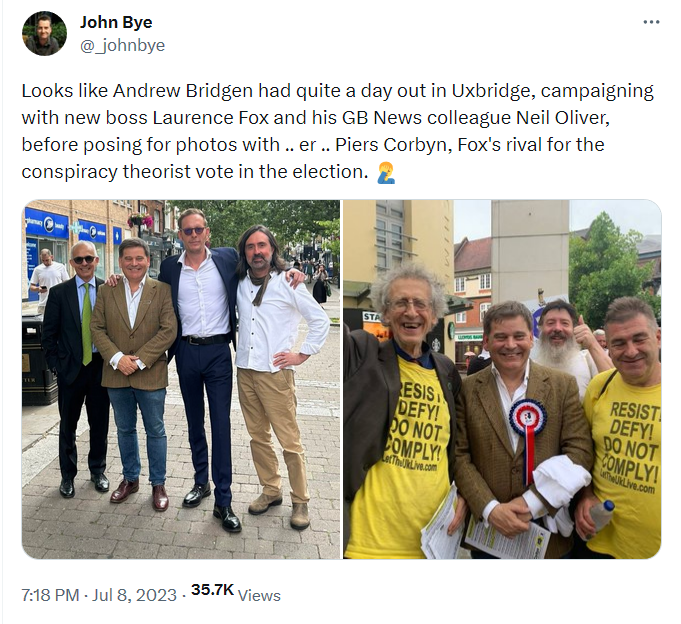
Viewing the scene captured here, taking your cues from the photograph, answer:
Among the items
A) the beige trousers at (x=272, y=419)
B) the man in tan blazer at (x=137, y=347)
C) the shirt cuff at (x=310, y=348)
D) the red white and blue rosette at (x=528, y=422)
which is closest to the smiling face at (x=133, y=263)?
the man in tan blazer at (x=137, y=347)

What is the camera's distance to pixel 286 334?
2957mm

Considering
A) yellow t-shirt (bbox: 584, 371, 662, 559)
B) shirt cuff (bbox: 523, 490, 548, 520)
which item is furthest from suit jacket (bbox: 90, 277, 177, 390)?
yellow t-shirt (bbox: 584, 371, 662, 559)

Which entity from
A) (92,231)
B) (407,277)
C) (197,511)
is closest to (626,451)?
(407,277)

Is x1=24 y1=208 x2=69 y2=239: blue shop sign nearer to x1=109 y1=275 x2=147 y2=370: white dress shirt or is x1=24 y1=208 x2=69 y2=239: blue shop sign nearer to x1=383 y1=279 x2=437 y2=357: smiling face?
x1=109 y1=275 x2=147 y2=370: white dress shirt

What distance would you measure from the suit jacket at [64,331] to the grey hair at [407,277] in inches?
73.2

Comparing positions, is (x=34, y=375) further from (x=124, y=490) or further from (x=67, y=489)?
(x=124, y=490)

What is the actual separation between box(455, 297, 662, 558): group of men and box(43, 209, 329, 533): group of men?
0.98 metres

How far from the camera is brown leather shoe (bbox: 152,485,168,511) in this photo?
308 centimetres

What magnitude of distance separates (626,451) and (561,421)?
36 cm

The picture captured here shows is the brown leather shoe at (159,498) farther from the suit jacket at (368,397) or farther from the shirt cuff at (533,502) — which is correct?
the shirt cuff at (533,502)

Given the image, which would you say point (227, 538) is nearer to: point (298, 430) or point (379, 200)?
point (298, 430)
